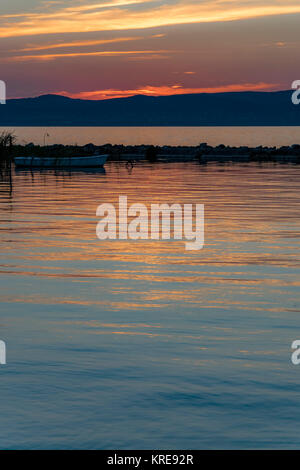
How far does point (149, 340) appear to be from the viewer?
441 inches

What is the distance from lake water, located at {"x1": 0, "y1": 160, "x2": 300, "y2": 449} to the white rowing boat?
39.6m

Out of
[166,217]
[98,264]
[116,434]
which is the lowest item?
[116,434]

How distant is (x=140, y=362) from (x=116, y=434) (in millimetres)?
2268

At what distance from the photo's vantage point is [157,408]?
860 centimetres

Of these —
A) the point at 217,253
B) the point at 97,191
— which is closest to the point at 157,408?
the point at 217,253

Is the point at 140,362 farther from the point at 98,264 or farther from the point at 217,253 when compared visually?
the point at 217,253

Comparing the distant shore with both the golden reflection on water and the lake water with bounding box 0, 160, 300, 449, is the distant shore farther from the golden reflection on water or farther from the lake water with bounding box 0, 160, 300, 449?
the lake water with bounding box 0, 160, 300, 449

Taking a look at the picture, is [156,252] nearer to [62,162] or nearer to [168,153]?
[62,162]

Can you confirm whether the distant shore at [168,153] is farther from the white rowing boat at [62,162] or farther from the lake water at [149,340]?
the lake water at [149,340]

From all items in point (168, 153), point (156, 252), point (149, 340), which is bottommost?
point (149, 340)

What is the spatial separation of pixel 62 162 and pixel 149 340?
53.2 metres

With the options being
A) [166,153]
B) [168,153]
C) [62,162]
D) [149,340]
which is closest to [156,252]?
[149,340]

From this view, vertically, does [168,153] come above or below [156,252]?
above

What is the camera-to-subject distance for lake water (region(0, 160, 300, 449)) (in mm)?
8133
